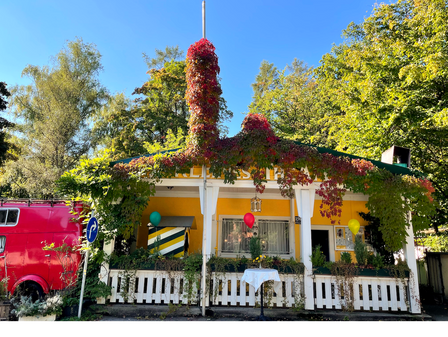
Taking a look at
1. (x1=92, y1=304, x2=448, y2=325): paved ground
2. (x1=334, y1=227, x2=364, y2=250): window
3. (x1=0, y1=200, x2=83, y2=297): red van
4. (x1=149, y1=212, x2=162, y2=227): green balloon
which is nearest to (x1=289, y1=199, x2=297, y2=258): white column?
(x1=334, y1=227, x2=364, y2=250): window

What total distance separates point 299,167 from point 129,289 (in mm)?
5042

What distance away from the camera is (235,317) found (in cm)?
626

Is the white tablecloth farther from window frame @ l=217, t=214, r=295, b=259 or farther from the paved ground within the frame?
window frame @ l=217, t=214, r=295, b=259

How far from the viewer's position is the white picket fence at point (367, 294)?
6809 millimetres

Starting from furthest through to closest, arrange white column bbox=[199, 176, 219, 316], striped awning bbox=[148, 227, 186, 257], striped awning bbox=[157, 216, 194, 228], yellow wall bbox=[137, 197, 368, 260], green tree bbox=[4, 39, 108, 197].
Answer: green tree bbox=[4, 39, 108, 197]
yellow wall bbox=[137, 197, 368, 260]
striped awning bbox=[157, 216, 194, 228]
striped awning bbox=[148, 227, 186, 257]
white column bbox=[199, 176, 219, 316]

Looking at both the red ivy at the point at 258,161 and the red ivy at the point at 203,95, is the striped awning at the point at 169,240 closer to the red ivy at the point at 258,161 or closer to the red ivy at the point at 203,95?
the red ivy at the point at 258,161

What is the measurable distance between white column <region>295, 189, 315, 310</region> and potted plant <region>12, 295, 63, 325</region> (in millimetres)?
5415

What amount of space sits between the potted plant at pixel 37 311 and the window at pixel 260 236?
17.7ft

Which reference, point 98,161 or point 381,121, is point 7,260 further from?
point 381,121

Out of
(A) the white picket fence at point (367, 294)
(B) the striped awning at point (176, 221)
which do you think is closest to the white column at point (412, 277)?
(A) the white picket fence at point (367, 294)

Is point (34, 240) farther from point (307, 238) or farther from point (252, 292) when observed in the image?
point (307, 238)

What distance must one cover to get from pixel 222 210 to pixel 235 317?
4232mm

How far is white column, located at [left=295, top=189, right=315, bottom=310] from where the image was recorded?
673 centimetres

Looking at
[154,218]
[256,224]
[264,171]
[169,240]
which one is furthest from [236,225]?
[264,171]
